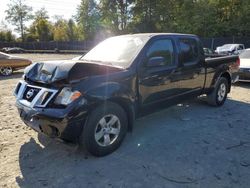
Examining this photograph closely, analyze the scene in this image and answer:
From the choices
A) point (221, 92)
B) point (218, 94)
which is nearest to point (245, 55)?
point (221, 92)

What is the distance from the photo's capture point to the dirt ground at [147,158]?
356 centimetres

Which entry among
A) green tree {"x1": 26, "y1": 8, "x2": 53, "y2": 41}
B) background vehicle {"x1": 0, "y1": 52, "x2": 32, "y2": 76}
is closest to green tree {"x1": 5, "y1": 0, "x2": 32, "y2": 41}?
green tree {"x1": 26, "y1": 8, "x2": 53, "y2": 41}

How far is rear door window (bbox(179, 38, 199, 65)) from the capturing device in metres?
5.58

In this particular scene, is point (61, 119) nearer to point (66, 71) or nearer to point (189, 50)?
point (66, 71)

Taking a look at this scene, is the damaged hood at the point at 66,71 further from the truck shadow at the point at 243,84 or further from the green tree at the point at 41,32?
the green tree at the point at 41,32

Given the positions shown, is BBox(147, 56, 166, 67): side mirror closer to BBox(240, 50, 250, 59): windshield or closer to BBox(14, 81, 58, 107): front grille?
BBox(14, 81, 58, 107): front grille

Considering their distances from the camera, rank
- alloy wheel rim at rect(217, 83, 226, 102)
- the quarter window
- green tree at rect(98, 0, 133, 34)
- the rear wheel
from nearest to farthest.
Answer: the quarter window → alloy wheel rim at rect(217, 83, 226, 102) → the rear wheel → green tree at rect(98, 0, 133, 34)

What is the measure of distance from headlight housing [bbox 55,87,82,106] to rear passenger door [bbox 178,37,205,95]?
2503 mm

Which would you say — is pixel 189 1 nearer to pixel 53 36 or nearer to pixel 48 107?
pixel 53 36

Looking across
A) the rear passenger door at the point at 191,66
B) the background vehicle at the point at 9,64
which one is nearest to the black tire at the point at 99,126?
the rear passenger door at the point at 191,66

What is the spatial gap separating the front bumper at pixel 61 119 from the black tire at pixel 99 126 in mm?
107

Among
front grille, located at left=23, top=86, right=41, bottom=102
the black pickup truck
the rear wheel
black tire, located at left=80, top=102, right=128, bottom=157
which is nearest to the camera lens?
the black pickup truck

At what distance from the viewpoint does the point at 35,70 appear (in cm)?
438

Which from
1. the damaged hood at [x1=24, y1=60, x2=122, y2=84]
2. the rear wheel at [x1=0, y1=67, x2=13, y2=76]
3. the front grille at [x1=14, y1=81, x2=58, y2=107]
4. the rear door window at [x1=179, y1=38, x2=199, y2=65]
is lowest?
the rear wheel at [x1=0, y1=67, x2=13, y2=76]
